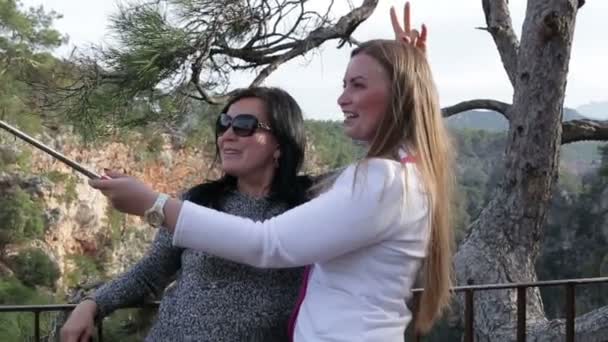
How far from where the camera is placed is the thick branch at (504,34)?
3.67 meters

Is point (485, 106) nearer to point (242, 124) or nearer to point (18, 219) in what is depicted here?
point (242, 124)

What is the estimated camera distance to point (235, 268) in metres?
0.99

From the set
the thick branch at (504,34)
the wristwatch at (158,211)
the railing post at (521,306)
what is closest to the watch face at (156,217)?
the wristwatch at (158,211)

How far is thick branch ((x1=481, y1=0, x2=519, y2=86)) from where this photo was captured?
12.0 ft

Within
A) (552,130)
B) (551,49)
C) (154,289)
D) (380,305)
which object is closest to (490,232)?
(552,130)

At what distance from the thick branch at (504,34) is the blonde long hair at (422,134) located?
2.99 metres

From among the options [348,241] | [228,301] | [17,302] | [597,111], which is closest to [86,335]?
[228,301]

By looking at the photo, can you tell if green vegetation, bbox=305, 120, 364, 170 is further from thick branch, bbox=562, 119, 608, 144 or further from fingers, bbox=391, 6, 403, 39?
thick branch, bbox=562, 119, 608, 144

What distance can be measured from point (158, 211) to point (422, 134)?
28 centimetres

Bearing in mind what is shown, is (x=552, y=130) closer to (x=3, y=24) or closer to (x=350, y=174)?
(x=350, y=174)

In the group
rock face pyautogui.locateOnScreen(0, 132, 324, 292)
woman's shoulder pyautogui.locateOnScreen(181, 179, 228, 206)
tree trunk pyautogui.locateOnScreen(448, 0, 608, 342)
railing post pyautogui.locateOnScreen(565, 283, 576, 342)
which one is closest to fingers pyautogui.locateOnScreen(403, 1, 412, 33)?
woman's shoulder pyautogui.locateOnScreen(181, 179, 228, 206)

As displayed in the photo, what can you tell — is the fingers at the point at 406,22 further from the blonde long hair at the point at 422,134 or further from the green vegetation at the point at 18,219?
the green vegetation at the point at 18,219

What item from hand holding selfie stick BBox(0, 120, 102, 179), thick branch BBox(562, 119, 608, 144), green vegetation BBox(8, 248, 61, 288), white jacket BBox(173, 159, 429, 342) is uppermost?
thick branch BBox(562, 119, 608, 144)

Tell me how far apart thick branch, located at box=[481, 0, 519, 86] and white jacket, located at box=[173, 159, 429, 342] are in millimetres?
3072
